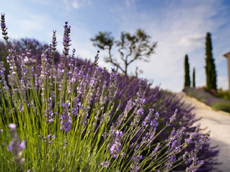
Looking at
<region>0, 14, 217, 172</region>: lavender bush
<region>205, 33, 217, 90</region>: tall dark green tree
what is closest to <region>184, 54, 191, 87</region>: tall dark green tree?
<region>205, 33, 217, 90</region>: tall dark green tree

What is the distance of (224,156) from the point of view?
4.79m

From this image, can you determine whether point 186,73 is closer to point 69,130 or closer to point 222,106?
point 222,106

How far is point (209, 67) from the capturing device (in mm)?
22625

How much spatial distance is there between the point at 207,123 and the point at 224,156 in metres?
3.20

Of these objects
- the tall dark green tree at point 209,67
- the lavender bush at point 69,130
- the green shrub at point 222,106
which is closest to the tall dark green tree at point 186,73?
the tall dark green tree at point 209,67

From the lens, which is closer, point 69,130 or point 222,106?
point 69,130

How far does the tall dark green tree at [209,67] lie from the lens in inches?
878

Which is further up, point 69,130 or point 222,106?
point 222,106

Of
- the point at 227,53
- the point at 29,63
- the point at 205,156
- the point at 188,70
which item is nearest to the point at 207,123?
the point at 205,156

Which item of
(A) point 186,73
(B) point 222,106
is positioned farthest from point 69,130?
(A) point 186,73

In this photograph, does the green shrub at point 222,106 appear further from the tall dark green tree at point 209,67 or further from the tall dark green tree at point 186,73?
the tall dark green tree at point 186,73

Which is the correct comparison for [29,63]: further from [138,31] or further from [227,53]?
[227,53]

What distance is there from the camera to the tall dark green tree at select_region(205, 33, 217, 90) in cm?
2231

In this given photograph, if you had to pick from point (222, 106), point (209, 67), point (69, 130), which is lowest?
point (69, 130)
